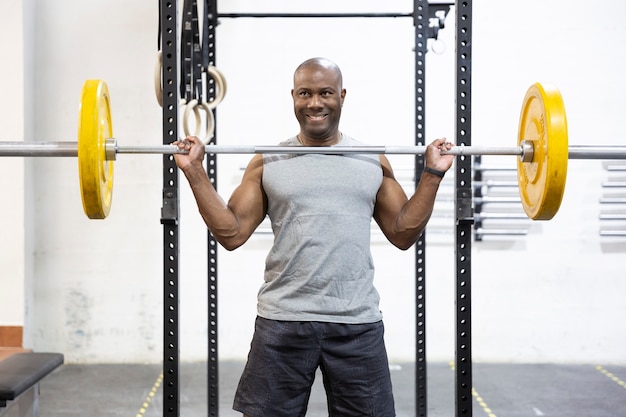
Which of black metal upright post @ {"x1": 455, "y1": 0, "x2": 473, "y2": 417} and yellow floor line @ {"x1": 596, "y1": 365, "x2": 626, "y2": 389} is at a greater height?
black metal upright post @ {"x1": 455, "y1": 0, "x2": 473, "y2": 417}

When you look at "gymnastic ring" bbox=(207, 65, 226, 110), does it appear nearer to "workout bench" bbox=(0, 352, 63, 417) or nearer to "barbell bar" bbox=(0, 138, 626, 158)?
"barbell bar" bbox=(0, 138, 626, 158)

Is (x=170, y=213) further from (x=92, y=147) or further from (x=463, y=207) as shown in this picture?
(x=463, y=207)

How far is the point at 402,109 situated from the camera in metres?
4.94

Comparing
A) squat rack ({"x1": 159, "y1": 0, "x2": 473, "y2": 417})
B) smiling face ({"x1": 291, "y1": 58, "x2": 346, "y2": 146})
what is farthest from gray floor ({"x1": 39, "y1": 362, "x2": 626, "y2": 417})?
smiling face ({"x1": 291, "y1": 58, "x2": 346, "y2": 146})

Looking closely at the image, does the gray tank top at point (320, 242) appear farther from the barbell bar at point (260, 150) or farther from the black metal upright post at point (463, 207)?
the black metal upright post at point (463, 207)

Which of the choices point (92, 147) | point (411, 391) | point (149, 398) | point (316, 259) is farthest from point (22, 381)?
point (411, 391)

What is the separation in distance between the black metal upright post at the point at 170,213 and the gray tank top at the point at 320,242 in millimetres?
344

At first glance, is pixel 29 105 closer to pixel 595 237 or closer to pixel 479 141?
pixel 479 141

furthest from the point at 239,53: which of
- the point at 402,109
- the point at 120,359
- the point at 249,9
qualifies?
the point at 120,359

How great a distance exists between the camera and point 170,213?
2133 mm

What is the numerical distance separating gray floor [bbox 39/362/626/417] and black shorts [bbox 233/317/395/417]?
2013 mm

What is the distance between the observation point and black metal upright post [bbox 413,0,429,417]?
2.83 m

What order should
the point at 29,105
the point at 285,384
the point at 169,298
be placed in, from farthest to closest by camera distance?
the point at 29,105, the point at 169,298, the point at 285,384

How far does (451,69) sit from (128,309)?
9.68ft
